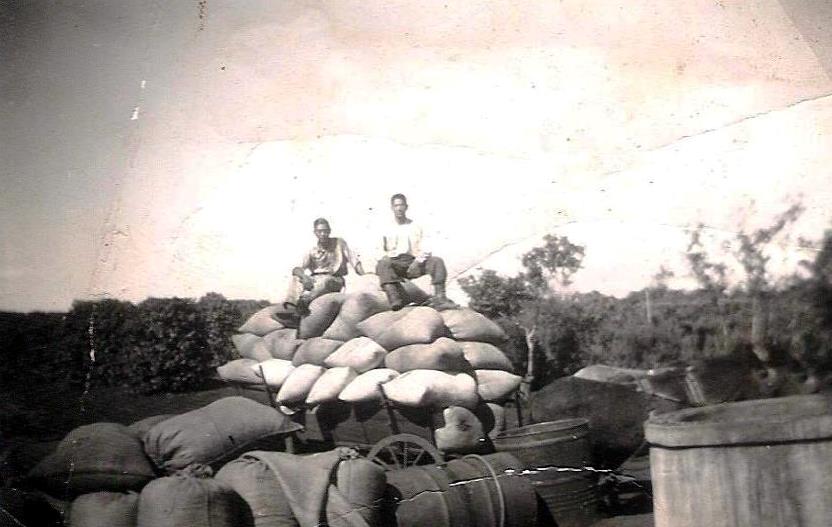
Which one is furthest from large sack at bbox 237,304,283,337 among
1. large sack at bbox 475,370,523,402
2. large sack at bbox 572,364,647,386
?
large sack at bbox 572,364,647,386

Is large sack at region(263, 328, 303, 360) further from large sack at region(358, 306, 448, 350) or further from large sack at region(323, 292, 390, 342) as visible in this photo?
large sack at region(358, 306, 448, 350)

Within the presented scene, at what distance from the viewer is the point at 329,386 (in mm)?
5125

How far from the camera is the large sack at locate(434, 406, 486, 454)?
16.9 feet

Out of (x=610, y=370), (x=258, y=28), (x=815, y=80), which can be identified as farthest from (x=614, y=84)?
(x=258, y=28)

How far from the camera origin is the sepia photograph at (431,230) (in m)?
5.07

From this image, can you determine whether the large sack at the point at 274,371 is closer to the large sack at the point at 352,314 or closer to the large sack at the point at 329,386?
the large sack at the point at 329,386

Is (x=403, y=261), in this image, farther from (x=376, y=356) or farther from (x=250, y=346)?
(x=250, y=346)

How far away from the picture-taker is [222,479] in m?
4.62

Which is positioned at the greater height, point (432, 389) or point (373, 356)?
point (373, 356)

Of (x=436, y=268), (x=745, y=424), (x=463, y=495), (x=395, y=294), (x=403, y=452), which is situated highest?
(x=436, y=268)

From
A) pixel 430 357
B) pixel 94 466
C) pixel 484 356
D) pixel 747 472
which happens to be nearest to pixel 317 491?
pixel 430 357

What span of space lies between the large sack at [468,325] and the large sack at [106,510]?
2.03m

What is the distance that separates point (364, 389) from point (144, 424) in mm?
1262

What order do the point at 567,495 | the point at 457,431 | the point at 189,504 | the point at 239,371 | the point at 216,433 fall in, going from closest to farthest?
1. the point at 189,504
2. the point at 216,433
3. the point at 239,371
4. the point at 457,431
5. the point at 567,495
